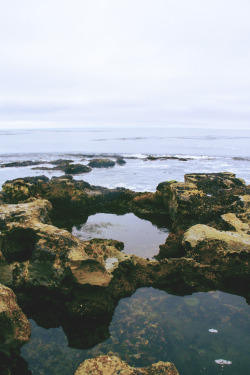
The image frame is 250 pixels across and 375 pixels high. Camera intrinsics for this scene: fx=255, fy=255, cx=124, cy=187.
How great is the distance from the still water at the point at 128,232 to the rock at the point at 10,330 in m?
5.58

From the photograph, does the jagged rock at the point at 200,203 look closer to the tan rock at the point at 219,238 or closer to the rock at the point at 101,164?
the tan rock at the point at 219,238

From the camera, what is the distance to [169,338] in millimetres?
6090

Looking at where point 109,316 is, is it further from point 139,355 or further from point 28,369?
point 28,369

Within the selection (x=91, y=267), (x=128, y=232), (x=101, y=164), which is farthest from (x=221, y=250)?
(x=101, y=164)

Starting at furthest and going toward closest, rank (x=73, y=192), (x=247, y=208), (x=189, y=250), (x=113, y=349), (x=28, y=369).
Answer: (x=73, y=192) < (x=247, y=208) < (x=189, y=250) < (x=113, y=349) < (x=28, y=369)

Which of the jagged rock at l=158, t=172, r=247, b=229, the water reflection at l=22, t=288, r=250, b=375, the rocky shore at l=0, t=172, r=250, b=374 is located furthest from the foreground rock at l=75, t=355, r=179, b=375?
the jagged rock at l=158, t=172, r=247, b=229

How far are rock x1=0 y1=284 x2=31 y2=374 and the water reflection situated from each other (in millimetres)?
496

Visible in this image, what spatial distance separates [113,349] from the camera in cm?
581

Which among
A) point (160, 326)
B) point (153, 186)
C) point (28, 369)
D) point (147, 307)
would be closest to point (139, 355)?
point (160, 326)

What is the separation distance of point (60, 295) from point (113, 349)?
2.26 metres

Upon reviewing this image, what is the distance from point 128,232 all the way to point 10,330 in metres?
8.44

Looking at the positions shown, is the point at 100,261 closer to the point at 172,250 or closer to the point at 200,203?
the point at 172,250

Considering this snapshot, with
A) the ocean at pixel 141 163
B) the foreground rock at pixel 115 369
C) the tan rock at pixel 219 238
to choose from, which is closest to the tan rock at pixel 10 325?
the foreground rock at pixel 115 369

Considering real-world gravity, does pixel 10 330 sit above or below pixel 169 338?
above
